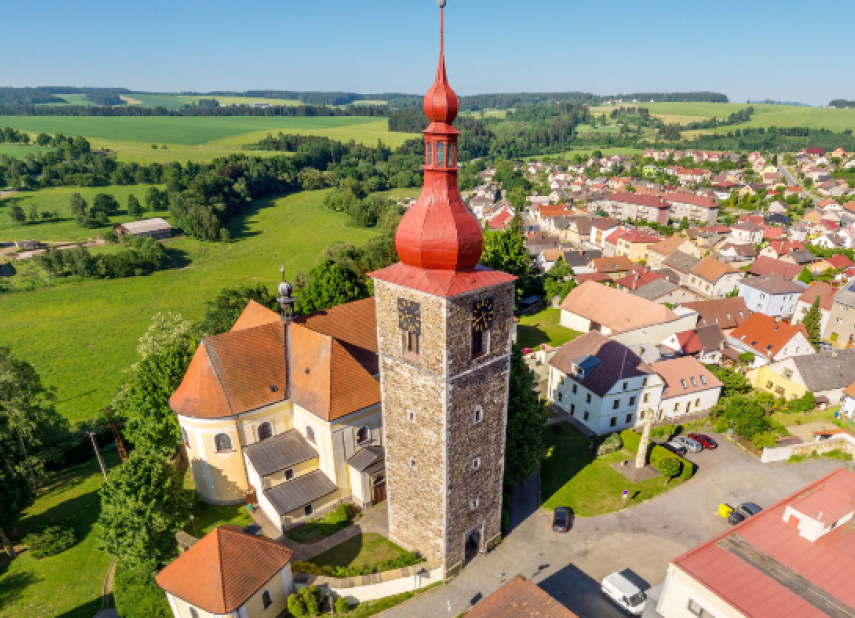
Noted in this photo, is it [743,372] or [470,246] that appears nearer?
[470,246]

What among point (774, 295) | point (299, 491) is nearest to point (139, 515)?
point (299, 491)

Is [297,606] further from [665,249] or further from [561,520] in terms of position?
[665,249]

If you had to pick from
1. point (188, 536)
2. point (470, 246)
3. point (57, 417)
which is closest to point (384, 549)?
point (188, 536)

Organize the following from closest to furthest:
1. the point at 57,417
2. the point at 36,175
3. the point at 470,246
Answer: the point at 470,246, the point at 57,417, the point at 36,175

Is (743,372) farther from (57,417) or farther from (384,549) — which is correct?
(57,417)

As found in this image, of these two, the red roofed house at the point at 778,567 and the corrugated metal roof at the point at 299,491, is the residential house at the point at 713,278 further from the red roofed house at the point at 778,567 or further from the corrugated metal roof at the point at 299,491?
the corrugated metal roof at the point at 299,491
